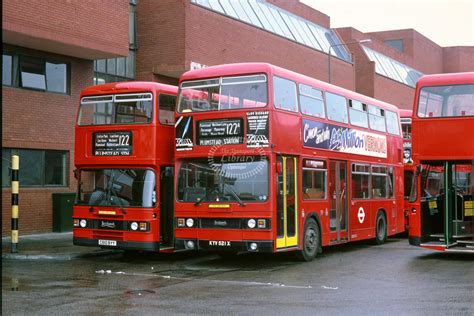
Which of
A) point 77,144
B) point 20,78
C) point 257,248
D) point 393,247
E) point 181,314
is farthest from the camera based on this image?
point 20,78

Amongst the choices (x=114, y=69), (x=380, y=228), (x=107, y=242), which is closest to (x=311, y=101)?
(x=107, y=242)

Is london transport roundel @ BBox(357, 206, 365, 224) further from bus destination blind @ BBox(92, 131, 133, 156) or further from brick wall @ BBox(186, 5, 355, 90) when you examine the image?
brick wall @ BBox(186, 5, 355, 90)

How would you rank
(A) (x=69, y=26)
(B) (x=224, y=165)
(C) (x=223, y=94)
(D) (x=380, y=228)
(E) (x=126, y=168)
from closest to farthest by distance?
(B) (x=224, y=165), (C) (x=223, y=94), (E) (x=126, y=168), (D) (x=380, y=228), (A) (x=69, y=26)

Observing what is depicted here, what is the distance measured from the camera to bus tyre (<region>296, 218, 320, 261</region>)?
13617 millimetres

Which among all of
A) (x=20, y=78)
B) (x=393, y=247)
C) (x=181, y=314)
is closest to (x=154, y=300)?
(x=181, y=314)

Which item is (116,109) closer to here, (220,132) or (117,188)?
(117,188)

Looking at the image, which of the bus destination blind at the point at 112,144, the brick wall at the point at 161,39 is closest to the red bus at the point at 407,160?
the brick wall at the point at 161,39

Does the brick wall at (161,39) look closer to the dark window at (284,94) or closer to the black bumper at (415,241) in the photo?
the dark window at (284,94)

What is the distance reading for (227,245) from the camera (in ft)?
41.1

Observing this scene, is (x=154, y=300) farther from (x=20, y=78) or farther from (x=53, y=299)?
(x=20, y=78)

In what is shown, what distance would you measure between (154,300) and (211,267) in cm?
410

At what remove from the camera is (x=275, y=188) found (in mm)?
12430

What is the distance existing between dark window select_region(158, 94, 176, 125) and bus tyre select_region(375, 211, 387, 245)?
23.1 ft

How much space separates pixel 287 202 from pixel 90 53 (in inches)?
403
